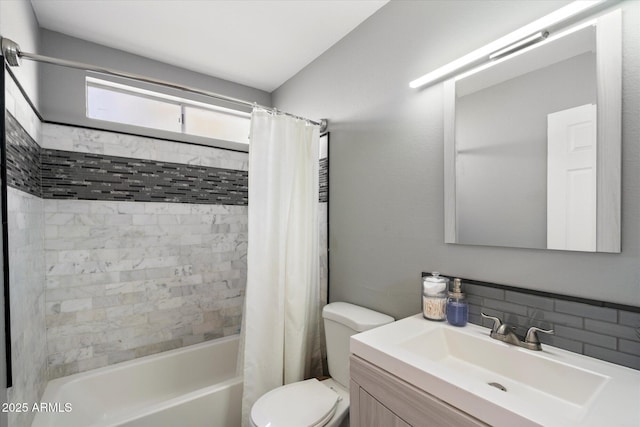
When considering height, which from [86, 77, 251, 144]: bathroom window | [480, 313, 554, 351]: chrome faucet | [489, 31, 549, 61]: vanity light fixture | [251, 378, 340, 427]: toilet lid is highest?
[86, 77, 251, 144]: bathroom window

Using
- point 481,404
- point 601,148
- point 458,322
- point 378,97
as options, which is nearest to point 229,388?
point 458,322

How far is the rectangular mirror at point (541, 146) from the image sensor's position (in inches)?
38.0

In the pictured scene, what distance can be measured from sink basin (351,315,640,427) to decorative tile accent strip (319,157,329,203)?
3.57ft

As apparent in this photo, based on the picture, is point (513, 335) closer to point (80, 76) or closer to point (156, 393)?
point (156, 393)

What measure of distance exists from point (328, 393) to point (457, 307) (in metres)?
0.82

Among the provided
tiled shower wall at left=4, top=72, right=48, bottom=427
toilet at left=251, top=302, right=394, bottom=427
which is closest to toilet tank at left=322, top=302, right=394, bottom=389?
toilet at left=251, top=302, right=394, bottom=427

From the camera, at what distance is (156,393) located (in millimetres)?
2082

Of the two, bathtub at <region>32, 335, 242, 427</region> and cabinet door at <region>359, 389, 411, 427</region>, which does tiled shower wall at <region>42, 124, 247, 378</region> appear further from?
cabinet door at <region>359, 389, 411, 427</region>

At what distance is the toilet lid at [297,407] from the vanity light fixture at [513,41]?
5.45 ft

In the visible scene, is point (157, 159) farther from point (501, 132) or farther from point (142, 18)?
point (501, 132)

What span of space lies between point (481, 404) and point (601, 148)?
0.89 metres

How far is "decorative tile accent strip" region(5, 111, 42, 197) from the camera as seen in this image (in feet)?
4.01

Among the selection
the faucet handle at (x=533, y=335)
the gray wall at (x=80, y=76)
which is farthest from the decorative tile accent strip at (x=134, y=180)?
the faucet handle at (x=533, y=335)

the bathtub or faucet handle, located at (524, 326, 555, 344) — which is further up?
faucet handle, located at (524, 326, 555, 344)
